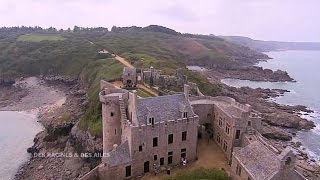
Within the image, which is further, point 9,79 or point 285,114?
point 9,79

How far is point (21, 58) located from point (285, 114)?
113942mm

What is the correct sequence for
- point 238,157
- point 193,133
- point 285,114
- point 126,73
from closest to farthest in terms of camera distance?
point 238,157 → point 193,133 → point 126,73 → point 285,114

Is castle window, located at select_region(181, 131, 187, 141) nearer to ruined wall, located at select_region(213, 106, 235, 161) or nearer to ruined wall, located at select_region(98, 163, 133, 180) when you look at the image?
ruined wall, located at select_region(213, 106, 235, 161)

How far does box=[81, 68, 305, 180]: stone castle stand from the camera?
138 ft

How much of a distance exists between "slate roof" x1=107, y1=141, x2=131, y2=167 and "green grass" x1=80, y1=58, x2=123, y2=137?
63.0 feet

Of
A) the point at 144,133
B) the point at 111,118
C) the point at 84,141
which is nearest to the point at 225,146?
the point at 144,133

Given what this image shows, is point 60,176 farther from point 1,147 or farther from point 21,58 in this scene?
point 21,58

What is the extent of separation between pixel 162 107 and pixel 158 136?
3.92m

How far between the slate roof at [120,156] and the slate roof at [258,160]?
13.5m

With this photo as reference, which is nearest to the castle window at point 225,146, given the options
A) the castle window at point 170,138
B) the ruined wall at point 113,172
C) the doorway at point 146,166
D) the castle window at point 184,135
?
the castle window at point 184,135

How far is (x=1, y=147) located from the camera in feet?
230

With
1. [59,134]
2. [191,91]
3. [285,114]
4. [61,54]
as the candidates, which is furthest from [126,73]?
[61,54]

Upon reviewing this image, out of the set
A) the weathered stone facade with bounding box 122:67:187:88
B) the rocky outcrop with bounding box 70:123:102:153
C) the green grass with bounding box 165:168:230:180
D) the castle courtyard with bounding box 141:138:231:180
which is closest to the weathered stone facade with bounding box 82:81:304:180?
the castle courtyard with bounding box 141:138:231:180

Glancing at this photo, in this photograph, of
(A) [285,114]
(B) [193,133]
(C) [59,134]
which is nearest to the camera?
(B) [193,133]
